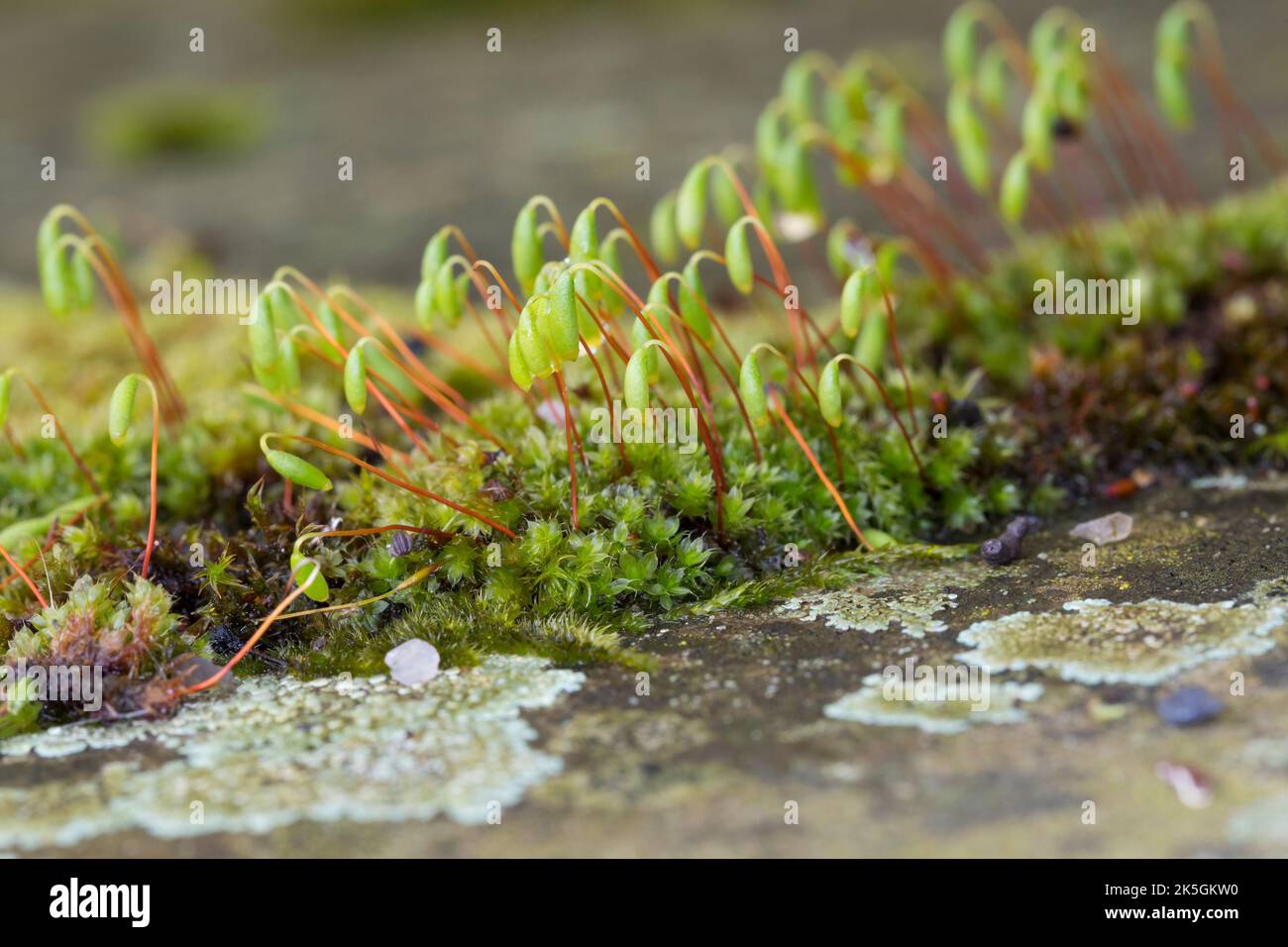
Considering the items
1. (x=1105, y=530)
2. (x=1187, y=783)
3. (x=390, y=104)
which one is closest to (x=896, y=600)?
(x=1105, y=530)

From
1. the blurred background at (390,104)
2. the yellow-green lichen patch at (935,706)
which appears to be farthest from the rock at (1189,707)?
the blurred background at (390,104)

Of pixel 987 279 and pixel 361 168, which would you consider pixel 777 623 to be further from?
pixel 361 168

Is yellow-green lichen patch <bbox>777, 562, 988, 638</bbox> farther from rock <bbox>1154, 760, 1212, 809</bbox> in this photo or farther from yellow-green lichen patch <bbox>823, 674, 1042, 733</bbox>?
rock <bbox>1154, 760, 1212, 809</bbox>

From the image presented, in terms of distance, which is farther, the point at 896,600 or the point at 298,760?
the point at 896,600

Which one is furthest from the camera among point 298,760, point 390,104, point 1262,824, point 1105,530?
point 390,104

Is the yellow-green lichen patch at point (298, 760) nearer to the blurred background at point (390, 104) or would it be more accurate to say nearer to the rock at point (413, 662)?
the rock at point (413, 662)

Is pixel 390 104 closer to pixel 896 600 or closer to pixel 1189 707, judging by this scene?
pixel 896 600
